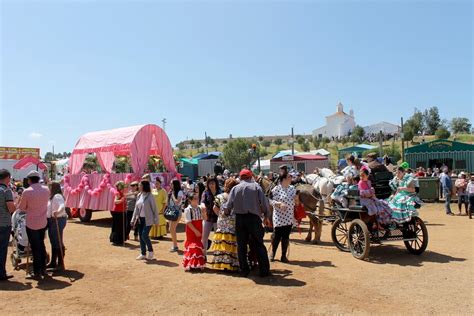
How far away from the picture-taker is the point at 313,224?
1066 centimetres

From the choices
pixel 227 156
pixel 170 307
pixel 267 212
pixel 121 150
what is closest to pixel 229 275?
pixel 267 212

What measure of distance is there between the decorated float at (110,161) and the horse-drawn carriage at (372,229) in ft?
25.0

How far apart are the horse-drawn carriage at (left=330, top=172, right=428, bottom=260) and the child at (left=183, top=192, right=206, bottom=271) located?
315cm

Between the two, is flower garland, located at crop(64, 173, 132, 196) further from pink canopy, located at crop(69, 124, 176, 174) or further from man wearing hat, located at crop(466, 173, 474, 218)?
man wearing hat, located at crop(466, 173, 474, 218)

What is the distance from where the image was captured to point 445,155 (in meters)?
26.5

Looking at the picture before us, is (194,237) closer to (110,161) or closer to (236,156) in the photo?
(110,161)

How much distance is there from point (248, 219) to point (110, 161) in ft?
33.0

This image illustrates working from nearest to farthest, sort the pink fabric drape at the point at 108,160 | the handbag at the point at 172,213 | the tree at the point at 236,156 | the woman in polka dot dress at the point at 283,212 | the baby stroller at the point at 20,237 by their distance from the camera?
1. the baby stroller at the point at 20,237
2. the woman in polka dot dress at the point at 283,212
3. the handbag at the point at 172,213
4. the pink fabric drape at the point at 108,160
5. the tree at the point at 236,156

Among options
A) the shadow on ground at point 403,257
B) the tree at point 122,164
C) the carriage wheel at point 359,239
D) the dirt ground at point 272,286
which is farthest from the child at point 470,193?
the tree at point 122,164

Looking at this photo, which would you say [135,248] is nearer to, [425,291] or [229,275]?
[229,275]

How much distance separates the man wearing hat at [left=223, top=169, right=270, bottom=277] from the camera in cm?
704

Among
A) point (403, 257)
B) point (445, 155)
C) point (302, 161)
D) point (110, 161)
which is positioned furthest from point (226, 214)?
point (302, 161)

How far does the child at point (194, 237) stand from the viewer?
302 inches

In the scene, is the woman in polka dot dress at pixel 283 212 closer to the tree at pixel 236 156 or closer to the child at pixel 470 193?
the child at pixel 470 193
